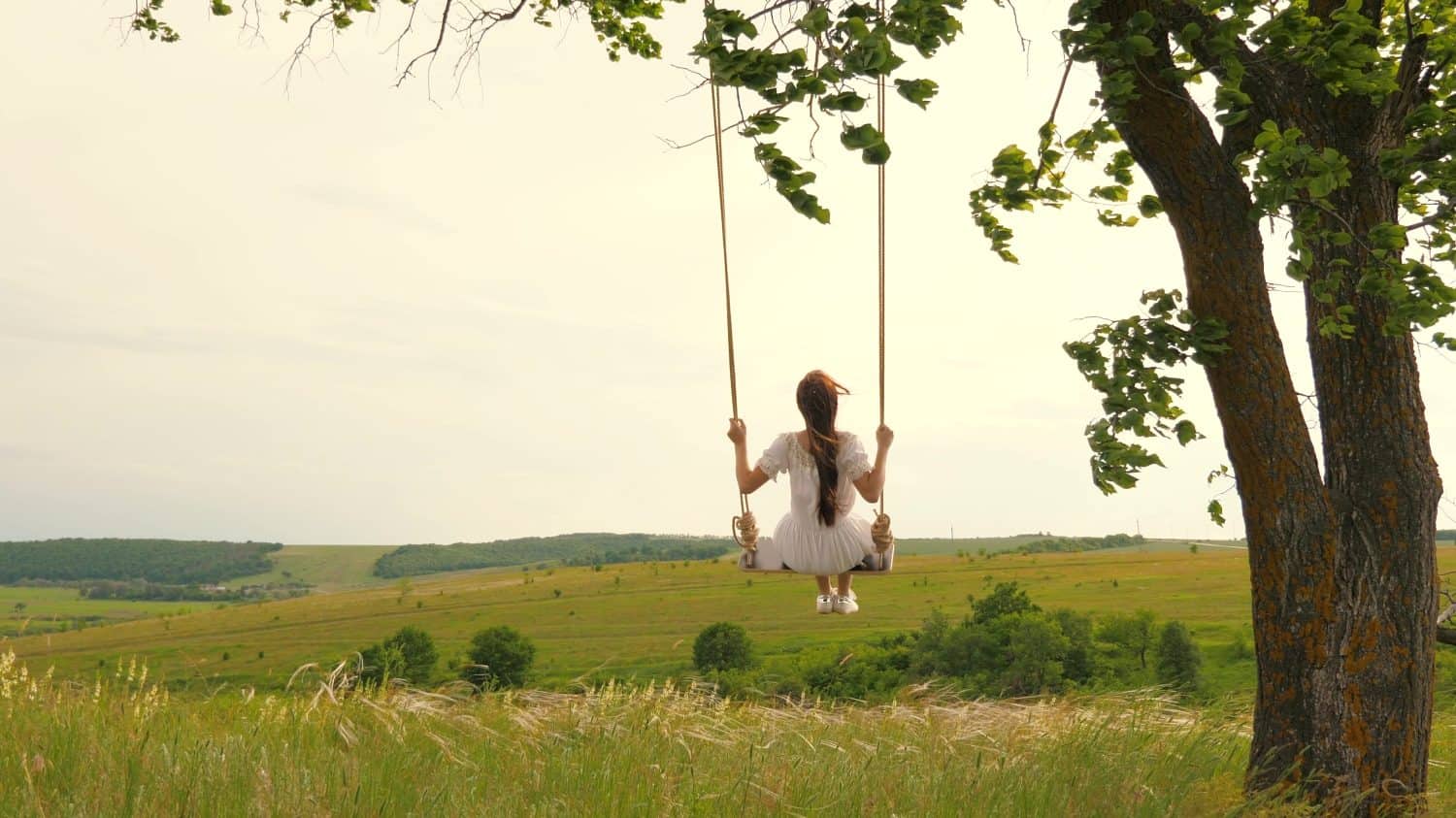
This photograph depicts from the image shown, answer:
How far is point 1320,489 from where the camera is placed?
279 inches

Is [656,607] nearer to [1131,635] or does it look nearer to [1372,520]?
[1131,635]

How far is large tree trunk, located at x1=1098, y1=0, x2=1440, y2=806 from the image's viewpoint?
277 inches

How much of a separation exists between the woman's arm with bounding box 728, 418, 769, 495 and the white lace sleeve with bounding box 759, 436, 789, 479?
49 mm

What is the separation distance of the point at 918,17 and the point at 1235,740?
20.3 ft


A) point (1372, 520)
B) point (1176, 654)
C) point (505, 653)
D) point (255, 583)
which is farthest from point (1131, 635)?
point (255, 583)

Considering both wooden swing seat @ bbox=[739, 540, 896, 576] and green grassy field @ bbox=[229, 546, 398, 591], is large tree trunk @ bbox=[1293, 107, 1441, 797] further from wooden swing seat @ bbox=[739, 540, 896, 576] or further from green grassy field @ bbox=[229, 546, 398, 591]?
green grassy field @ bbox=[229, 546, 398, 591]

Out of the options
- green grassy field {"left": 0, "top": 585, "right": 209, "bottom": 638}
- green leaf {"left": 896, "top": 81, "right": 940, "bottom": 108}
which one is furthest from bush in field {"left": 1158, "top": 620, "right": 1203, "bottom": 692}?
green grassy field {"left": 0, "top": 585, "right": 209, "bottom": 638}

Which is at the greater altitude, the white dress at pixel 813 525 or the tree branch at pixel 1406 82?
the tree branch at pixel 1406 82

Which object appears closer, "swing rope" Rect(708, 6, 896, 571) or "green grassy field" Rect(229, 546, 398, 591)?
"swing rope" Rect(708, 6, 896, 571)

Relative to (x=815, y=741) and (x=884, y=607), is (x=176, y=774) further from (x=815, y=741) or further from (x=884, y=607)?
(x=884, y=607)

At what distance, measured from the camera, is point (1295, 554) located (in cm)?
702

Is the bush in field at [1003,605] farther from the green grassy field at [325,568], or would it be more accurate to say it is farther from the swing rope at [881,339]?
the green grassy field at [325,568]

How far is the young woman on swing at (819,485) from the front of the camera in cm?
923

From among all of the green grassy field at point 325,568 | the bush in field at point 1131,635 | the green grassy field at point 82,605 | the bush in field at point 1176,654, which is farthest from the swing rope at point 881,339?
the green grassy field at point 325,568
